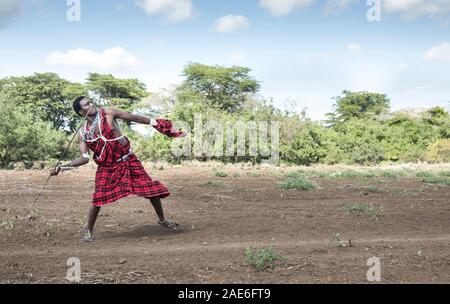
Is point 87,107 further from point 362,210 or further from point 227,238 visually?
point 362,210

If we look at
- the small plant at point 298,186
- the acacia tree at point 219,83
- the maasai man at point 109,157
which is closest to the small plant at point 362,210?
the maasai man at point 109,157

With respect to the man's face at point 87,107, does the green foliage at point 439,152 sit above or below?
below

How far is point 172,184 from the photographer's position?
40.7 feet

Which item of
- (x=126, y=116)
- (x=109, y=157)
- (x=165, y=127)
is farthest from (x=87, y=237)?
(x=165, y=127)

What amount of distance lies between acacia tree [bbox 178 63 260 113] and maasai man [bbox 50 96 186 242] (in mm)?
36092

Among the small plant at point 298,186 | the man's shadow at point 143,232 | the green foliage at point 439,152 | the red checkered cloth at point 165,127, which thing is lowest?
the man's shadow at point 143,232

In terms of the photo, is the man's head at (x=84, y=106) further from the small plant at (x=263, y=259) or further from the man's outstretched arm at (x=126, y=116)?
the small plant at (x=263, y=259)

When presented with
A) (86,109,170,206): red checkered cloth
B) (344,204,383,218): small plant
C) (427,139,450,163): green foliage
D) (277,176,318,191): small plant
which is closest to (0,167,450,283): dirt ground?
(344,204,383,218): small plant

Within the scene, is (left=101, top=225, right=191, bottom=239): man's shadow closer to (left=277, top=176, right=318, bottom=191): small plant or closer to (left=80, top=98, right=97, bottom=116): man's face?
(left=80, top=98, right=97, bottom=116): man's face

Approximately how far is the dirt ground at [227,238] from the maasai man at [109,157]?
0.54m

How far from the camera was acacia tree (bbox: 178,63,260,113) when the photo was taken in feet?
140

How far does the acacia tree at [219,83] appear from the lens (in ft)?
140

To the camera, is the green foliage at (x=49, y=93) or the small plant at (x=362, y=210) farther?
the green foliage at (x=49, y=93)
